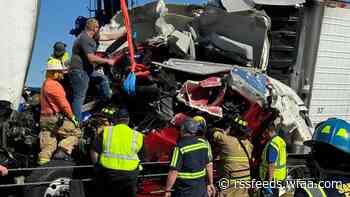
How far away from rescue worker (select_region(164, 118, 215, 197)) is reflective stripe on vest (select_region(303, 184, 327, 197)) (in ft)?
9.63

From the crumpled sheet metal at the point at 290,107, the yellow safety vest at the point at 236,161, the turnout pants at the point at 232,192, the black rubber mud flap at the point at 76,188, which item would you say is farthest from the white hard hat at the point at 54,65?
the crumpled sheet metal at the point at 290,107

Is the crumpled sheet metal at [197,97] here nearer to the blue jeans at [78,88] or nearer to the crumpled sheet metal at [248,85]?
the crumpled sheet metal at [248,85]

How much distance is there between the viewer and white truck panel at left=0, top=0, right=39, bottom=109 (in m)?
5.36

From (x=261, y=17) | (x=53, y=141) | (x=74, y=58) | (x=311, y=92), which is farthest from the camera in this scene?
(x=311, y=92)

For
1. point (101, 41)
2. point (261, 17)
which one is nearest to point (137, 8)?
point (101, 41)

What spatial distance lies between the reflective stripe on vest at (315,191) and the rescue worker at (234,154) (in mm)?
3609

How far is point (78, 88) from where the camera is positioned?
576 centimetres

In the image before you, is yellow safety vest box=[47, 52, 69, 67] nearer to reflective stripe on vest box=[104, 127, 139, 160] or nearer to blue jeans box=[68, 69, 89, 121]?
blue jeans box=[68, 69, 89, 121]

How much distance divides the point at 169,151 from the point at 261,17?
202 centimetres

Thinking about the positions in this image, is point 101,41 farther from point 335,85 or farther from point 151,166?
point 335,85

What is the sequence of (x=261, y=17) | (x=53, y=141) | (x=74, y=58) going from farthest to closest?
(x=261, y=17), (x=74, y=58), (x=53, y=141)

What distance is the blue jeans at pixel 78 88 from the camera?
572 centimetres

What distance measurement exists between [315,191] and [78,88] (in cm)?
410

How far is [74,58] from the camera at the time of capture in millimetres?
5879
